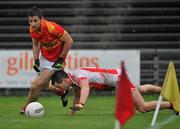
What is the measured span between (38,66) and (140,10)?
44.9 feet

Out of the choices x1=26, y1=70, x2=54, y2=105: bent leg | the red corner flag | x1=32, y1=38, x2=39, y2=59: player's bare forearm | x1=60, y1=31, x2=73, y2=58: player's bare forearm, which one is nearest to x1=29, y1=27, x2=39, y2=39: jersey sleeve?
x1=32, y1=38, x2=39, y2=59: player's bare forearm

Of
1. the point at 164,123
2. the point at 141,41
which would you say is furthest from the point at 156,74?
the point at 164,123

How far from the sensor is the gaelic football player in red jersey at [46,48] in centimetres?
1354

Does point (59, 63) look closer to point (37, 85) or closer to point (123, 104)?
point (37, 85)

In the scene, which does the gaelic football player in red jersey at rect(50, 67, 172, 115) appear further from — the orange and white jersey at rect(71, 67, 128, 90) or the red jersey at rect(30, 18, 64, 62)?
the red jersey at rect(30, 18, 64, 62)

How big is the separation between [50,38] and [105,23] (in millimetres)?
13445

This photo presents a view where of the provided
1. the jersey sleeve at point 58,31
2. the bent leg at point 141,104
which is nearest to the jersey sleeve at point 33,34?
the jersey sleeve at point 58,31

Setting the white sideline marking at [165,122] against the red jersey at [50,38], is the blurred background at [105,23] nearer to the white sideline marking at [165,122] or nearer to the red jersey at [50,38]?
the red jersey at [50,38]

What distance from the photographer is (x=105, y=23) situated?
27000mm

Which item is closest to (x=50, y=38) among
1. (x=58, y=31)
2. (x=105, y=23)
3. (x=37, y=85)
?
(x=58, y=31)

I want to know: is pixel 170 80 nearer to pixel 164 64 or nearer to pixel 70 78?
pixel 70 78

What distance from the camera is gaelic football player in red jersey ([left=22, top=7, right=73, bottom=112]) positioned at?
13.5 meters

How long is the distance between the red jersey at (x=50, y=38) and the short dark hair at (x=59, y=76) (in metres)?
0.30

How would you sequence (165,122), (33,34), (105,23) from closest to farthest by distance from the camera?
(165,122) < (33,34) < (105,23)
